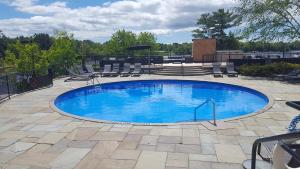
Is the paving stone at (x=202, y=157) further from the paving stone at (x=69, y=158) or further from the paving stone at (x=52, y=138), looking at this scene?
the paving stone at (x=52, y=138)

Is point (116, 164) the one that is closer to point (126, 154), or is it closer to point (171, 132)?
point (126, 154)

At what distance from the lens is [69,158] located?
5.41 meters

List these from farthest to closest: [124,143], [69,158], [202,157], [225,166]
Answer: [124,143] < [69,158] < [202,157] < [225,166]

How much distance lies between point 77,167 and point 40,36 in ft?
207

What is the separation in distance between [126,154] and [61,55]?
55.0 ft

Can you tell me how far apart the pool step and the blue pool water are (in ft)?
7.94

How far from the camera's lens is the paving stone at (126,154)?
538 cm

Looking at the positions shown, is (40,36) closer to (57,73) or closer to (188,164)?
(57,73)

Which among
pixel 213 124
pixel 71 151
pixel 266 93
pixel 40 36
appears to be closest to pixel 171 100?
pixel 266 93

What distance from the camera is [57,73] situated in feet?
70.0

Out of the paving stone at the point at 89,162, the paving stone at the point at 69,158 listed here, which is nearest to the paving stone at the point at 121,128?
the paving stone at the point at 69,158

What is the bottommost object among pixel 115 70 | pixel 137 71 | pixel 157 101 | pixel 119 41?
pixel 157 101

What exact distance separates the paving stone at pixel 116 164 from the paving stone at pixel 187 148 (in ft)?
3.52

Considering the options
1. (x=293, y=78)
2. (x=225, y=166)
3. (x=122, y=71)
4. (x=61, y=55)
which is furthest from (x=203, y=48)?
(x=225, y=166)
